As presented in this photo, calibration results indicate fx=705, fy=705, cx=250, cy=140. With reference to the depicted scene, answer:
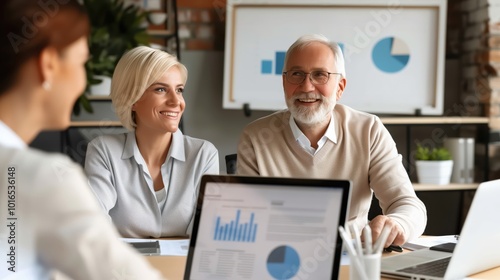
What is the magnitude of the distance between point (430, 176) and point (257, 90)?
1066 mm

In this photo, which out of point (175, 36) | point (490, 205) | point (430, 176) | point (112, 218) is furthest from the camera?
point (175, 36)

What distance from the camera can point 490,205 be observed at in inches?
57.2

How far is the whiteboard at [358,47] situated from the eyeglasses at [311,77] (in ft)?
5.52

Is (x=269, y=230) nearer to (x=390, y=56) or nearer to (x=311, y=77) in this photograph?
(x=311, y=77)

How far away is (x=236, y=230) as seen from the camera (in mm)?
1278

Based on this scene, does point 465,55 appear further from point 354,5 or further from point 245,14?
point 245,14

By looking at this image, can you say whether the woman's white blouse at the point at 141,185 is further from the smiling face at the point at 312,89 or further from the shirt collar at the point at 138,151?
the smiling face at the point at 312,89

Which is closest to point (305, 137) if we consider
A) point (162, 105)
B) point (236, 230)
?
point (162, 105)

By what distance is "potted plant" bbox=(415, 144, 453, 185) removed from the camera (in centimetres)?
381

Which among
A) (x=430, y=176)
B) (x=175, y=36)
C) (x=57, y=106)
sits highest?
(x=175, y=36)

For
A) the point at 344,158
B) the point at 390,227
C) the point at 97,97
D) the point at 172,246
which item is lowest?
the point at 172,246

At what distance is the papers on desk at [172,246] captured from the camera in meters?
1.81

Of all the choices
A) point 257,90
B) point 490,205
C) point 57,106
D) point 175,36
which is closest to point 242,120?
point 257,90

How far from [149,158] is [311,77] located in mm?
581
